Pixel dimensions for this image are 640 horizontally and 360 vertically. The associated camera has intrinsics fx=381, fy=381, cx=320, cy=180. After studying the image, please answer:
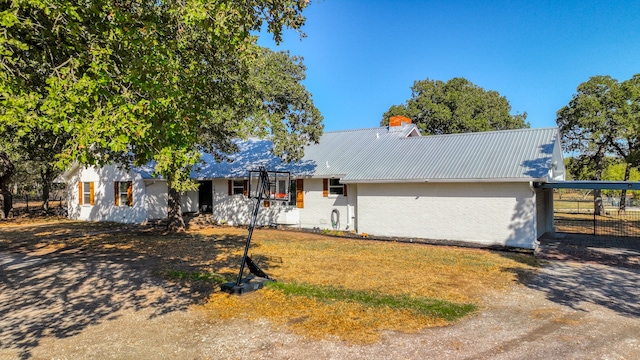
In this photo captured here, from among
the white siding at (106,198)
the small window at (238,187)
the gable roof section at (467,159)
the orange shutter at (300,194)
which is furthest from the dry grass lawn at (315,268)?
the white siding at (106,198)

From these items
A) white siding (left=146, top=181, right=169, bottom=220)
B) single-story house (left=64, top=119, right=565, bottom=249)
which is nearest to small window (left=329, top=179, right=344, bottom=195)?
single-story house (left=64, top=119, right=565, bottom=249)

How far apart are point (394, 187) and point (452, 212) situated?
8.22 feet

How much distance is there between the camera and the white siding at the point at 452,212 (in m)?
13.2

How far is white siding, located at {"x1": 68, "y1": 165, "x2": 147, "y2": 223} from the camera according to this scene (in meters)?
20.8

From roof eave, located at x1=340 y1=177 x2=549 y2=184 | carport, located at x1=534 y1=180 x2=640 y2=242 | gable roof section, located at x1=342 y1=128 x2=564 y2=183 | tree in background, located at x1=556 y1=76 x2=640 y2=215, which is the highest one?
tree in background, located at x1=556 y1=76 x2=640 y2=215

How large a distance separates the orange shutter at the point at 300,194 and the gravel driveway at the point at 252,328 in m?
10.3

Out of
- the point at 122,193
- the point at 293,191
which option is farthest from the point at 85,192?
the point at 293,191

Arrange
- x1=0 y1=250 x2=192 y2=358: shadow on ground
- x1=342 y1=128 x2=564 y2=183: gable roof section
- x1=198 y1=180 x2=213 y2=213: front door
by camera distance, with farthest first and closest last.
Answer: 1. x1=198 y1=180 x2=213 y2=213: front door
2. x1=342 y1=128 x2=564 y2=183: gable roof section
3. x1=0 y1=250 x2=192 y2=358: shadow on ground

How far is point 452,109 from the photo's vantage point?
114 feet

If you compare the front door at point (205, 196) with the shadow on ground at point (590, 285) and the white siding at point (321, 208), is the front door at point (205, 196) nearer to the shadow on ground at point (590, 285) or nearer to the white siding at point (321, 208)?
the white siding at point (321, 208)

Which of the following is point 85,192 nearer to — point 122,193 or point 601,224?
point 122,193

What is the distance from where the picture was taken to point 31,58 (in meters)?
7.16

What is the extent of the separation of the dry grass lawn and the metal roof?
Result: 284 centimetres

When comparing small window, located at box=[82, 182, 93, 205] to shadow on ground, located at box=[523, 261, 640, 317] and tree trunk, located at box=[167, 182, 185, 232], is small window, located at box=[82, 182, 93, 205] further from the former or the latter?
shadow on ground, located at box=[523, 261, 640, 317]
